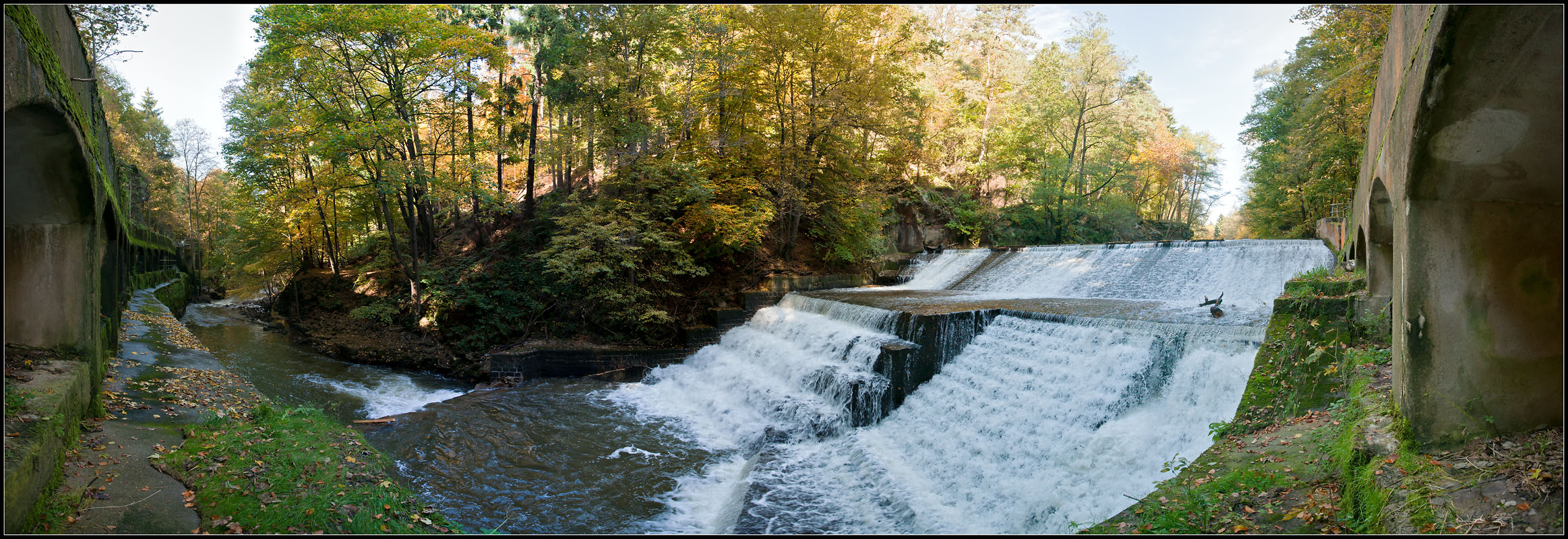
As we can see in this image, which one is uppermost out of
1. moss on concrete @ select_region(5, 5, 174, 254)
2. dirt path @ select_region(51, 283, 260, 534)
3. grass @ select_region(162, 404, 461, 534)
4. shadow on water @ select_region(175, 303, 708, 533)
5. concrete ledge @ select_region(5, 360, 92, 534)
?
moss on concrete @ select_region(5, 5, 174, 254)

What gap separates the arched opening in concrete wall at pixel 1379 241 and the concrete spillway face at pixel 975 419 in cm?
128

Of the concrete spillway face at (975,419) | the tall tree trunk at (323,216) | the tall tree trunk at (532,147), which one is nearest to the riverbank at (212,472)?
the concrete spillway face at (975,419)

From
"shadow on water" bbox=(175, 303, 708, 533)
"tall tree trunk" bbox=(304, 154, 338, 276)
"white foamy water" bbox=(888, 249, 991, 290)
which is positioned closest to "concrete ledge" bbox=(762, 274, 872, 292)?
"white foamy water" bbox=(888, 249, 991, 290)

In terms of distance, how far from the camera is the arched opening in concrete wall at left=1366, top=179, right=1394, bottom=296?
21.5 feet

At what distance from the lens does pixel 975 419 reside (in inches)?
273

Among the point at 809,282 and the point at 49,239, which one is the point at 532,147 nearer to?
the point at 809,282

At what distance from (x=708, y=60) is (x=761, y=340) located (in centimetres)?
709

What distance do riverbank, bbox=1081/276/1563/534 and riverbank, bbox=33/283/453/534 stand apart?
5.44m

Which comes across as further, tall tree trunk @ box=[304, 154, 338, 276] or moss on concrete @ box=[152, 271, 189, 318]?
moss on concrete @ box=[152, 271, 189, 318]

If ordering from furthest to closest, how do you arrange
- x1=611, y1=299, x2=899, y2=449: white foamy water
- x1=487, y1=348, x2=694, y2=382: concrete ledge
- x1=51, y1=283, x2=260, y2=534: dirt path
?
x1=487, y1=348, x2=694, y2=382: concrete ledge, x1=611, y1=299, x2=899, y2=449: white foamy water, x1=51, y1=283, x2=260, y2=534: dirt path

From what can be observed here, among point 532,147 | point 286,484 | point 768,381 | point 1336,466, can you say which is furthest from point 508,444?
point 532,147

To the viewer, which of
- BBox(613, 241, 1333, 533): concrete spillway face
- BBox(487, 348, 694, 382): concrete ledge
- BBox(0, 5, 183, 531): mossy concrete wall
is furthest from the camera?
BBox(487, 348, 694, 382): concrete ledge

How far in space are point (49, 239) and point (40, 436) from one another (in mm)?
2700

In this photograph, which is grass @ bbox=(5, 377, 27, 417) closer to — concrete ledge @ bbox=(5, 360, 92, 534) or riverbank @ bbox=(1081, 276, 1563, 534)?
concrete ledge @ bbox=(5, 360, 92, 534)
